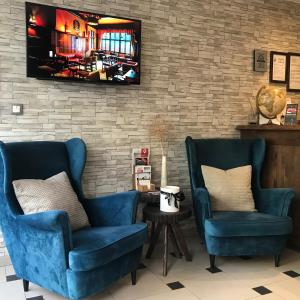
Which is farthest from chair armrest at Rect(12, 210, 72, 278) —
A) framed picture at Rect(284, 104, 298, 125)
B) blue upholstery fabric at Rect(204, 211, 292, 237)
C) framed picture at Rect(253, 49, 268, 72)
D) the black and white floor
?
framed picture at Rect(253, 49, 268, 72)

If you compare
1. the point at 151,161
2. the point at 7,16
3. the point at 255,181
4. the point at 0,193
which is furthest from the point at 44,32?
the point at 255,181

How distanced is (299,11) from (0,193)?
12.0 ft

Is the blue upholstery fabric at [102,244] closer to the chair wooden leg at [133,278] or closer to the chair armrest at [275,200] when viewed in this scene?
the chair wooden leg at [133,278]

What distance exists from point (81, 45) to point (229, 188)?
1.75 metres

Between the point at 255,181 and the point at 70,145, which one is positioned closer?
the point at 70,145

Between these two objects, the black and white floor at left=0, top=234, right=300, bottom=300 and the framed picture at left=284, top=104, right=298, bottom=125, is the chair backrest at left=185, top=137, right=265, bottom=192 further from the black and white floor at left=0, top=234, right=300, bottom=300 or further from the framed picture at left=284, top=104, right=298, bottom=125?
the black and white floor at left=0, top=234, right=300, bottom=300

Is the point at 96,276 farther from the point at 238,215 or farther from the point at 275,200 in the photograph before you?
the point at 275,200

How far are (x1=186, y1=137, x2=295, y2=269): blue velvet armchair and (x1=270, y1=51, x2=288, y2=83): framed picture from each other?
937 millimetres

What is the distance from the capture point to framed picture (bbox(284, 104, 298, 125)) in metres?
3.41

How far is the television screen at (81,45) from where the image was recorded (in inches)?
105

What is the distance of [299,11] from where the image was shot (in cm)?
397

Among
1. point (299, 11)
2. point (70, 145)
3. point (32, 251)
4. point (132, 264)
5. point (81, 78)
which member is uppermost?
point (299, 11)

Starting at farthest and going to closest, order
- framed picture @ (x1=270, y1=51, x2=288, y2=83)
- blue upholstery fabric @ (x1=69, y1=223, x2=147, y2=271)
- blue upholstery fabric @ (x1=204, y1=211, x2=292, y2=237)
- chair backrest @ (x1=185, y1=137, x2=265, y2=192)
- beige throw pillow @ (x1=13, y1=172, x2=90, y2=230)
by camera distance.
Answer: framed picture @ (x1=270, y1=51, x2=288, y2=83)
chair backrest @ (x1=185, y1=137, x2=265, y2=192)
blue upholstery fabric @ (x1=204, y1=211, x2=292, y2=237)
beige throw pillow @ (x1=13, y1=172, x2=90, y2=230)
blue upholstery fabric @ (x1=69, y1=223, x2=147, y2=271)

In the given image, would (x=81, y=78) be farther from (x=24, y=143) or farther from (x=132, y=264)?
(x=132, y=264)
